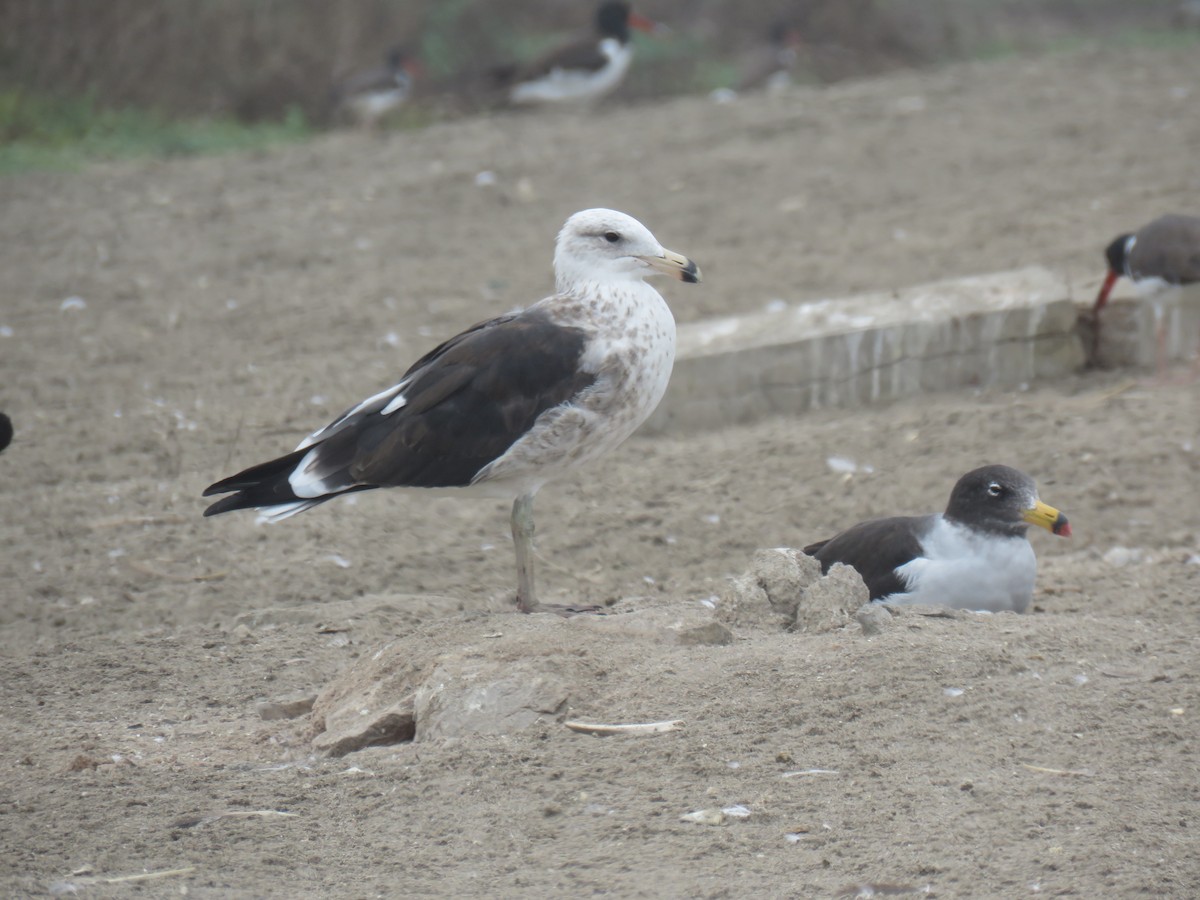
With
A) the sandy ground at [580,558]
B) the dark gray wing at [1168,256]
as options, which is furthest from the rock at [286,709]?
the dark gray wing at [1168,256]

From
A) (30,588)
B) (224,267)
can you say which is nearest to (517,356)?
(30,588)

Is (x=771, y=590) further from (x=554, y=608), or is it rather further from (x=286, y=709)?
(x=286, y=709)

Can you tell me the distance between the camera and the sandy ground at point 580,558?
11.1 feet

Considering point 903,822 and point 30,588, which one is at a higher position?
point 903,822

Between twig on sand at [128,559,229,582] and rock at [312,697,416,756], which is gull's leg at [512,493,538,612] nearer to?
rock at [312,697,416,756]

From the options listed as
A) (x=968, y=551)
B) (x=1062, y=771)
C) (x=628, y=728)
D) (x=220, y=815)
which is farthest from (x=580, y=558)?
(x=1062, y=771)

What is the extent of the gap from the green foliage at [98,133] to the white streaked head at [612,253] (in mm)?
8532

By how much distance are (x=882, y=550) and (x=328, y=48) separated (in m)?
12.6

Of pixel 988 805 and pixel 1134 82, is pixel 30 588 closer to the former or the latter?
pixel 988 805

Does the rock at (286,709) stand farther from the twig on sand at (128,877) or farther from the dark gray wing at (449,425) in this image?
the twig on sand at (128,877)

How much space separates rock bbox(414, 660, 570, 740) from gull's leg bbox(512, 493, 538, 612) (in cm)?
80

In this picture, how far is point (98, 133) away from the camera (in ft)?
45.0

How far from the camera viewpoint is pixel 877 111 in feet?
42.5

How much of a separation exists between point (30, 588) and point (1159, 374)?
530cm
